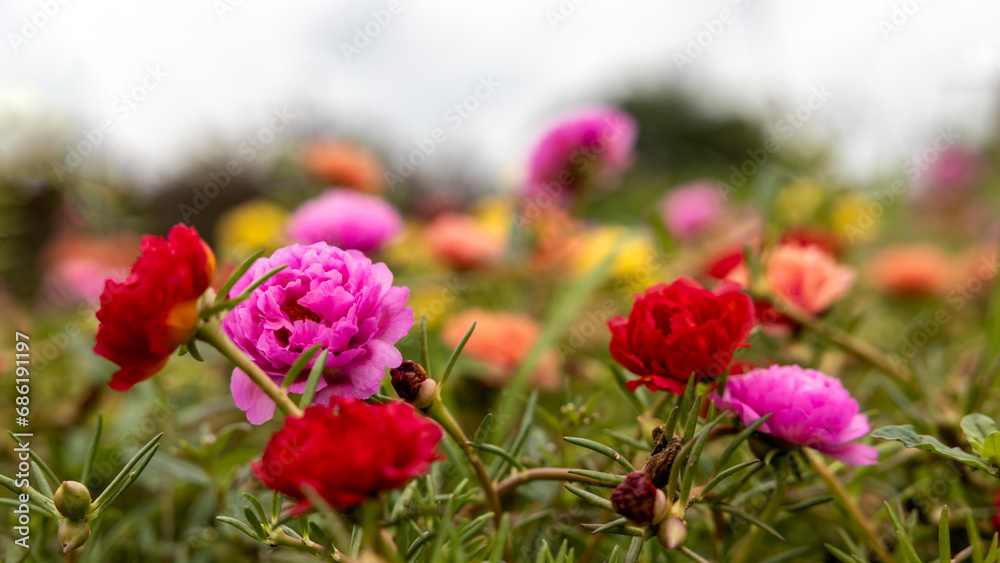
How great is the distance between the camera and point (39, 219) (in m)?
1.37

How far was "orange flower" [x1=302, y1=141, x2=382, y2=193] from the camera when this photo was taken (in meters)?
1.16

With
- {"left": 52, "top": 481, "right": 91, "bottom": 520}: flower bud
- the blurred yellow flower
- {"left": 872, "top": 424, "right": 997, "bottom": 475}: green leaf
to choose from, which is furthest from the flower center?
the blurred yellow flower

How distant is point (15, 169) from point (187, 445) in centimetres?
91

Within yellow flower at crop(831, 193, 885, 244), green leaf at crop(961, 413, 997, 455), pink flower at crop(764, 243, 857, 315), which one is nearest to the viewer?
green leaf at crop(961, 413, 997, 455)

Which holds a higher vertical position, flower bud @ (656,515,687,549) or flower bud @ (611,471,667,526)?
flower bud @ (611,471,667,526)

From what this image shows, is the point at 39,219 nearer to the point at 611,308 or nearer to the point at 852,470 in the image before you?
the point at 611,308

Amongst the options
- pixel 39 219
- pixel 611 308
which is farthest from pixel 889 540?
pixel 39 219

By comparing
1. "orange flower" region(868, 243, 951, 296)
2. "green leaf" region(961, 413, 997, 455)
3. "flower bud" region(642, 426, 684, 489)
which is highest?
"flower bud" region(642, 426, 684, 489)

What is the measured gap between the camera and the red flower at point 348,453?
0.21 metres

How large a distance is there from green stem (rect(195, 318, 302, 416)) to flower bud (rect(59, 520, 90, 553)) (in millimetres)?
110

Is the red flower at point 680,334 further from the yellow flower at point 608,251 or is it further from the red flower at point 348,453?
the yellow flower at point 608,251

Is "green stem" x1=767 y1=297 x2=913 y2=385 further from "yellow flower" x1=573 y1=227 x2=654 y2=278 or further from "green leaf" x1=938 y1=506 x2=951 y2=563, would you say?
"yellow flower" x1=573 y1=227 x2=654 y2=278

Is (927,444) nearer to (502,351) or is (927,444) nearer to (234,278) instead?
(234,278)

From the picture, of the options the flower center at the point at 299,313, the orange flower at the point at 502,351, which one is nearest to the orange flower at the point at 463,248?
the orange flower at the point at 502,351
